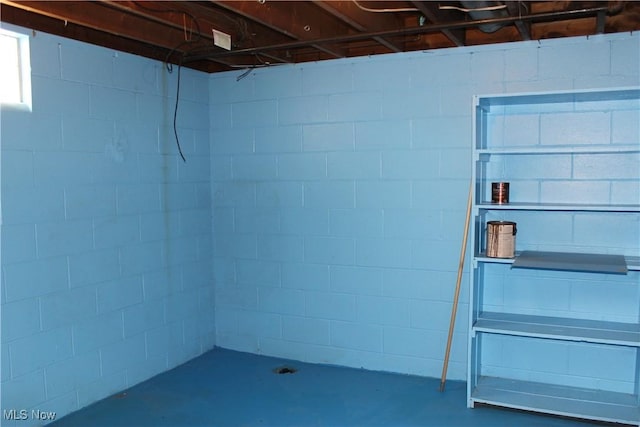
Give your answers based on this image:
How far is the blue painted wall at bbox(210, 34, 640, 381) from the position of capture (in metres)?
3.52

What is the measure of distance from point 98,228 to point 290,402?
1.62 metres

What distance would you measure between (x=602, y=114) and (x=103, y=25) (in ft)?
9.73

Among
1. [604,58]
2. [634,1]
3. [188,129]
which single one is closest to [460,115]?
[604,58]

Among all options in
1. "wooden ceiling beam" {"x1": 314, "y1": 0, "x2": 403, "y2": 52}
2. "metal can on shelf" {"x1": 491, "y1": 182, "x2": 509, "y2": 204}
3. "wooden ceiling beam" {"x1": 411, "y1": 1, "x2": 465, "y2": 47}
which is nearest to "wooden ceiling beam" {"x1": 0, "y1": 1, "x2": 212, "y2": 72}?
"wooden ceiling beam" {"x1": 314, "y1": 0, "x2": 403, "y2": 52}

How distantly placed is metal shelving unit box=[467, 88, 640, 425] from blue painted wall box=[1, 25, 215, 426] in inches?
84.4

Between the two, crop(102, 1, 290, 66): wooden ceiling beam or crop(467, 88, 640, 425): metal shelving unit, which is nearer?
crop(102, 1, 290, 66): wooden ceiling beam

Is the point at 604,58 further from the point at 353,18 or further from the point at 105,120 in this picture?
the point at 105,120

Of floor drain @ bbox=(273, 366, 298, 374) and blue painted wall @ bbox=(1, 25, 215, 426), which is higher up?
blue painted wall @ bbox=(1, 25, 215, 426)

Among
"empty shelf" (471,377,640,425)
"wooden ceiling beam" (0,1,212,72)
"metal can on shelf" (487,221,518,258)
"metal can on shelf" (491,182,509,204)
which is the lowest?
"empty shelf" (471,377,640,425)

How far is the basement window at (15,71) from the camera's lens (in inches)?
116

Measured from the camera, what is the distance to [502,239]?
319 centimetres

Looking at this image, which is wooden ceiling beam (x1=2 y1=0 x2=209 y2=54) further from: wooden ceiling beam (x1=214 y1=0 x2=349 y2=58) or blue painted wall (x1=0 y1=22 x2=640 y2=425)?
wooden ceiling beam (x1=214 y1=0 x2=349 y2=58)

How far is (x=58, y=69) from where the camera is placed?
3.17 meters

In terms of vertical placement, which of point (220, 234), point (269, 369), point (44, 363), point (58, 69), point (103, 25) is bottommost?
point (269, 369)
